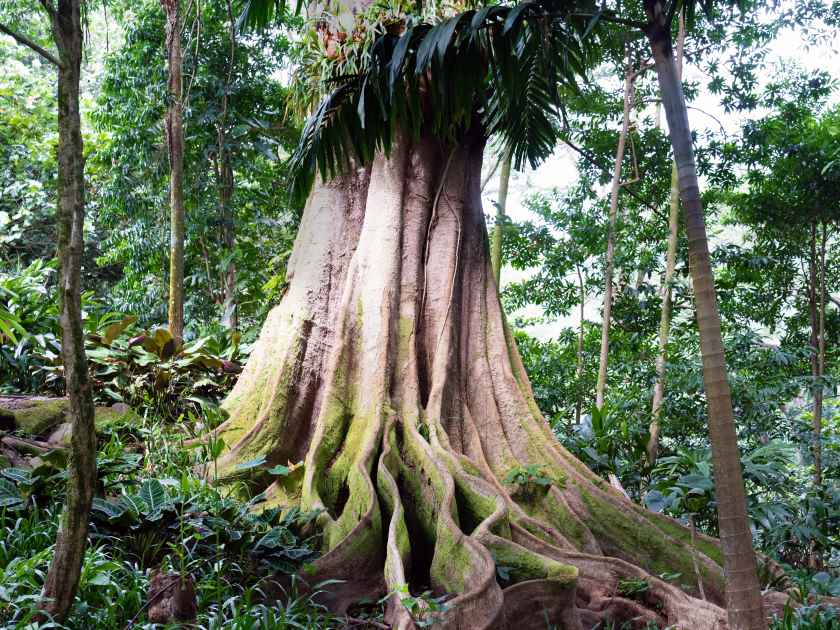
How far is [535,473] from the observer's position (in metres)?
4.66

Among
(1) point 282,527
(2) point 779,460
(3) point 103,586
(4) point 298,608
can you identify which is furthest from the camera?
(2) point 779,460

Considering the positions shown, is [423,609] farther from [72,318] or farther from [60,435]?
[60,435]

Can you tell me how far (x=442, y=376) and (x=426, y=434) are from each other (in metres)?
0.52

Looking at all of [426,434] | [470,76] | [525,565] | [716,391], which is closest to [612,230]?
Answer: [426,434]

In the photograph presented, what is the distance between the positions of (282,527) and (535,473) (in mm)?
1785

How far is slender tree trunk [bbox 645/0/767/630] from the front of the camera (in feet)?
9.17

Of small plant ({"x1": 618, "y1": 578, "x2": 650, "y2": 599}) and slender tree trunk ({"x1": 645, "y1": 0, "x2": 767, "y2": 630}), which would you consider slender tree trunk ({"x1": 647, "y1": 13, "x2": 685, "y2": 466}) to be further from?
slender tree trunk ({"x1": 645, "y1": 0, "x2": 767, "y2": 630})

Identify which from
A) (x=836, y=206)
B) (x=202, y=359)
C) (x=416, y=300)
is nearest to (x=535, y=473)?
(x=416, y=300)

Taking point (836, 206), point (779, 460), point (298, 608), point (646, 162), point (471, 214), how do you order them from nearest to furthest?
point (298, 608), point (779, 460), point (471, 214), point (836, 206), point (646, 162)

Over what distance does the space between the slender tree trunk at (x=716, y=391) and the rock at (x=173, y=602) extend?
2101 mm

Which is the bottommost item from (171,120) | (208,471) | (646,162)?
(208,471)

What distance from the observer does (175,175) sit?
793 centimetres

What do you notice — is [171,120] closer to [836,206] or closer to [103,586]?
[103,586]

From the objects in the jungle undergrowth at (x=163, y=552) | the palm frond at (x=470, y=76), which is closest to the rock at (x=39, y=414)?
the jungle undergrowth at (x=163, y=552)
